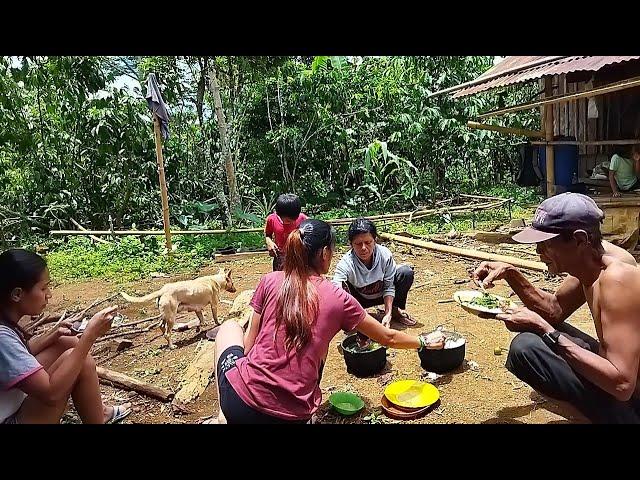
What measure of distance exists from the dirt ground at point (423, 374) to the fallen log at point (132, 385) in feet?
0.14

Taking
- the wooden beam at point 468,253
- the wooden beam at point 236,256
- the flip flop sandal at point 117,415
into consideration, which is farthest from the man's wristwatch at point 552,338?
the wooden beam at point 236,256

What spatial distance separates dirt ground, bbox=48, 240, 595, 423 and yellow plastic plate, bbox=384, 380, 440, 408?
0.27ft

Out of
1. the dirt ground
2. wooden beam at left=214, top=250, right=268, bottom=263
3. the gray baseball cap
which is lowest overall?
the dirt ground

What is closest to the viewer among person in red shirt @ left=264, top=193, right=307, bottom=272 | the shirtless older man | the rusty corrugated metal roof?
the shirtless older man

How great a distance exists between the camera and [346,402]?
2.97m

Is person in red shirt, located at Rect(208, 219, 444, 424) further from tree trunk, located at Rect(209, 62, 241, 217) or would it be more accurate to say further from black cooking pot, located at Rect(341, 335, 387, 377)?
tree trunk, located at Rect(209, 62, 241, 217)

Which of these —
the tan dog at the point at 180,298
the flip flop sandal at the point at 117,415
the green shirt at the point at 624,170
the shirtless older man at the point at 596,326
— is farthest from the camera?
the green shirt at the point at 624,170

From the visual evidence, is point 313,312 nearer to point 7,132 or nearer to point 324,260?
point 324,260

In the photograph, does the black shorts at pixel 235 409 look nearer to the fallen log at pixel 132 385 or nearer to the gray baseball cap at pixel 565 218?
the fallen log at pixel 132 385

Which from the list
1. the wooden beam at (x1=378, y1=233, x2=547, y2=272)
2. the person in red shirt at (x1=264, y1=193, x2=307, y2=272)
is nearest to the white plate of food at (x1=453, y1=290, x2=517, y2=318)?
the person in red shirt at (x1=264, y1=193, x2=307, y2=272)

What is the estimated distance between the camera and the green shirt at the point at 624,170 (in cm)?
669

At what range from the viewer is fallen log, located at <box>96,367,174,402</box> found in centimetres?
329

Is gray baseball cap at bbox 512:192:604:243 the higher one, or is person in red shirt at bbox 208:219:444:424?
gray baseball cap at bbox 512:192:604:243
